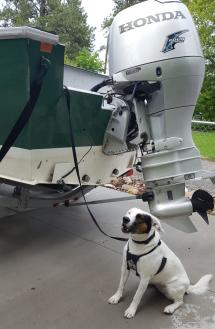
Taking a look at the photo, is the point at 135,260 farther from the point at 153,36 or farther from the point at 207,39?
the point at 207,39

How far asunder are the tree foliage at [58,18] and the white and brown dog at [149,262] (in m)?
25.0

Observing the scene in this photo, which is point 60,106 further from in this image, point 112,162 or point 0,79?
point 112,162

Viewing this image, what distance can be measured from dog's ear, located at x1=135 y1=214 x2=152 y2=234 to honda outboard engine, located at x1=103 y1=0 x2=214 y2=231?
44 cm

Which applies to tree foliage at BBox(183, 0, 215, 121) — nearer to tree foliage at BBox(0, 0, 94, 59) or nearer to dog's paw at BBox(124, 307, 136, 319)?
tree foliage at BBox(0, 0, 94, 59)

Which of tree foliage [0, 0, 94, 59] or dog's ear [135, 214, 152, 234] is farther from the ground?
tree foliage [0, 0, 94, 59]

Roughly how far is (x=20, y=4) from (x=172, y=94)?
31.6 meters

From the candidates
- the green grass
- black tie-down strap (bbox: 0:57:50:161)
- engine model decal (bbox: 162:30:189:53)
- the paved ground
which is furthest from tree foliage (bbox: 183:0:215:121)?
black tie-down strap (bbox: 0:57:50:161)

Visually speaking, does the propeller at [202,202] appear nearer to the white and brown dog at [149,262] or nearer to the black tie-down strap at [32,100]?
the white and brown dog at [149,262]

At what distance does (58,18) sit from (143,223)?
2875cm

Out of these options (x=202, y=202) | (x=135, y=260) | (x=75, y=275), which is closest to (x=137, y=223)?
(x=135, y=260)

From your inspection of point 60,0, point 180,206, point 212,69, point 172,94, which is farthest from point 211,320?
point 60,0

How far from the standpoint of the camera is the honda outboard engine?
269 cm

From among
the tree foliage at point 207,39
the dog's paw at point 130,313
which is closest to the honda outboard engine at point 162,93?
the dog's paw at point 130,313

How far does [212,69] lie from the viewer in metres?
19.0
